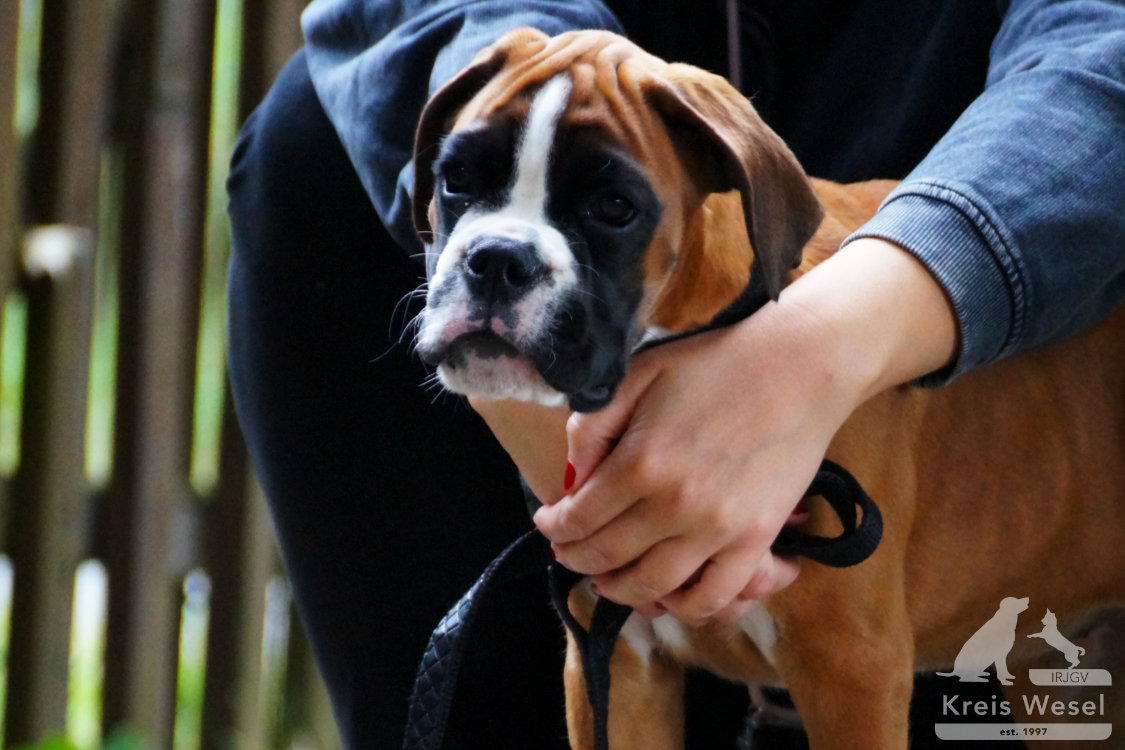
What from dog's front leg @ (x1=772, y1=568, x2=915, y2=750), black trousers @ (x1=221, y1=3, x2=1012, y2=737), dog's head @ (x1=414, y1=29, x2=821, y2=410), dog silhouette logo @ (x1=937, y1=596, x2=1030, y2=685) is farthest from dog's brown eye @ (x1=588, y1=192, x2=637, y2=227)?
dog silhouette logo @ (x1=937, y1=596, x2=1030, y2=685)

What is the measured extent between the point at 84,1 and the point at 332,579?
43.6 inches

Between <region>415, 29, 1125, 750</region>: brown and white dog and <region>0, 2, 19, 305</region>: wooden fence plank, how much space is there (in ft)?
3.75

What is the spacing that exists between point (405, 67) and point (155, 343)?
1.05 meters

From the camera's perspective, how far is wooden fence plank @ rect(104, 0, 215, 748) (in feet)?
6.80

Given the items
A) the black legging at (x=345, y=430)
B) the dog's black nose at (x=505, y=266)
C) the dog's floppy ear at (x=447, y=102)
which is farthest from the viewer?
the black legging at (x=345, y=430)

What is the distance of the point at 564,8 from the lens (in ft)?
4.07

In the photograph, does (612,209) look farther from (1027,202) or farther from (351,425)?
(351,425)

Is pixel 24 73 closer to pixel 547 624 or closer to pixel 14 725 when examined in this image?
pixel 14 725

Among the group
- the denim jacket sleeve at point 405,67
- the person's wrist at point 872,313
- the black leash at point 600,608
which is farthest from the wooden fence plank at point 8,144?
the person's wrist at point 872,313

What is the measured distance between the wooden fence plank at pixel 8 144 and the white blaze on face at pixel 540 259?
1.28 m

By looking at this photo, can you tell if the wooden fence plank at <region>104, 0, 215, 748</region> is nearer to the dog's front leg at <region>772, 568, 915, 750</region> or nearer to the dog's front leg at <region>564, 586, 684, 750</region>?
the dog's front leg at <region>564, 586, 684, 750</region>

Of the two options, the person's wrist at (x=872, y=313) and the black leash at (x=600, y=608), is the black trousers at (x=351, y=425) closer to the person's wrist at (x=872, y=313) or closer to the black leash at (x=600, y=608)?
the black leash at (x=600, y=608)

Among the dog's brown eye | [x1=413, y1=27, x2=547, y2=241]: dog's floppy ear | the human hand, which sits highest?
[x1=413, y1=27, x2=547, y2=241]: dog's floppy ear

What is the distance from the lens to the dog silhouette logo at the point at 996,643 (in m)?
1.35
